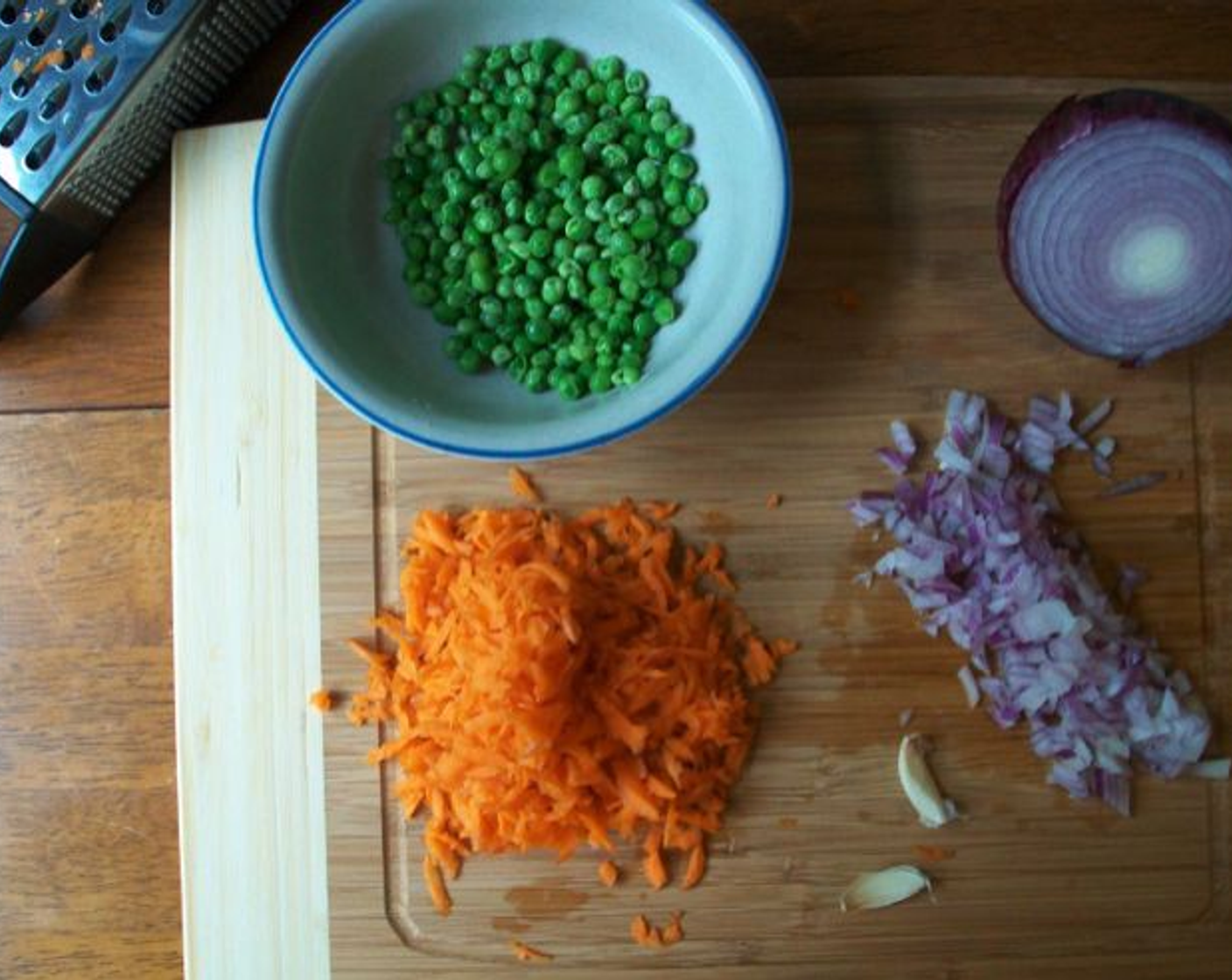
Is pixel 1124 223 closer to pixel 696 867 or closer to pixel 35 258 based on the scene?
pixel 696 867

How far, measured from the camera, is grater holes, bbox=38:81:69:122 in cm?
177

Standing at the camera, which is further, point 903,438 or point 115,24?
point 903,438

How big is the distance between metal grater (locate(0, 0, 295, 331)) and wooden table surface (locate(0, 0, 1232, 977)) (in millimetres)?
102

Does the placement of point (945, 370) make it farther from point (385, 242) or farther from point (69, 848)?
point (69, 848)

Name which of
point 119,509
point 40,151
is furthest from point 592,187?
point 119,509

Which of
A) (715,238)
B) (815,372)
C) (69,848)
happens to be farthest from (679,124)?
(69,848)

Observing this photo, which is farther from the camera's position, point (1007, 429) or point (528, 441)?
point (1007, 429)

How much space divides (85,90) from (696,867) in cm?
144

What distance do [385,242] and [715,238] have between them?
0.51m

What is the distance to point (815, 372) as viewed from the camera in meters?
1.87

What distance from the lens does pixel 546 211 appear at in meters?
1.81

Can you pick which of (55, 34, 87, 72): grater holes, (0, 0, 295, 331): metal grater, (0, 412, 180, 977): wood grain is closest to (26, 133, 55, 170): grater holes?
(0, 0, 295, 331): metal grater

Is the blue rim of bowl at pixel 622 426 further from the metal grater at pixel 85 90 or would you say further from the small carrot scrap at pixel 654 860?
the small carrot scrap at pixel 654 860

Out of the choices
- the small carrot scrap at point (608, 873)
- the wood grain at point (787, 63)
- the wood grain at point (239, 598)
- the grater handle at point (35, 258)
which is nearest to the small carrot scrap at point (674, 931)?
the small carrot scrap at point (608, 873)
